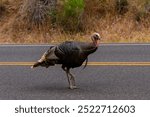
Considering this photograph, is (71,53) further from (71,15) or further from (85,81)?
(71,15)

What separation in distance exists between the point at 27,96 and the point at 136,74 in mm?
2614

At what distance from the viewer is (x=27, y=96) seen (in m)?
8.43

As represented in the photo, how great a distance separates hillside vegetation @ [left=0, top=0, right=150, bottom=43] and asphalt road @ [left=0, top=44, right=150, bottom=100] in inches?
181

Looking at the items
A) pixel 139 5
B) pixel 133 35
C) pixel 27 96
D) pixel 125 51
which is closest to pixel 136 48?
pixel 125 51

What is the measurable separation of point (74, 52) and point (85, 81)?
145 cm

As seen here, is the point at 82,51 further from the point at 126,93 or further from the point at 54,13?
the point at 54,13

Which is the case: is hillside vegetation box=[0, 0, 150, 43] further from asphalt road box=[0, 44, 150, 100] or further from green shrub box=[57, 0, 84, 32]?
asphalt road box=[0, 44, 150, 100]

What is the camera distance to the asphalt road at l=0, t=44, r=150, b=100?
8.46 m

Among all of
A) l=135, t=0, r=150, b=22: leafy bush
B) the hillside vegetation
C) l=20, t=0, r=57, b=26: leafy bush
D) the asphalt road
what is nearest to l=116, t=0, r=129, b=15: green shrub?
the hillside vegetation

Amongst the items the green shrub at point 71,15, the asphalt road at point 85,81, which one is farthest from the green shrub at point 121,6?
the asphalt road at point 85,81

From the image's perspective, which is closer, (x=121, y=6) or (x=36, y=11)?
(x=36, y=11)

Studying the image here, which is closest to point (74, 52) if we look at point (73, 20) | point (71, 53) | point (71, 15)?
point (71, 53)

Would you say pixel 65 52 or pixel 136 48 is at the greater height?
pixel 65 52

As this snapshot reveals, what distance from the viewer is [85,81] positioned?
964cm
